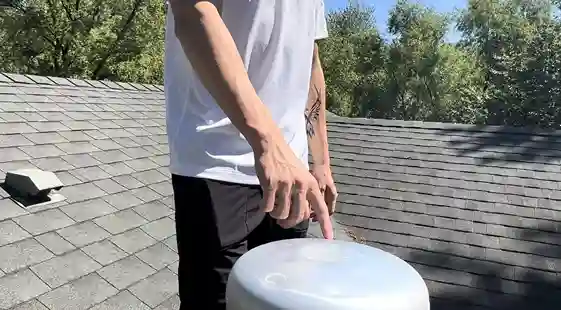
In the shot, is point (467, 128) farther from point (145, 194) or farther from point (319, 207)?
point (319, 207)

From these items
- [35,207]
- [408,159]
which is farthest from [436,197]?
[35,207]

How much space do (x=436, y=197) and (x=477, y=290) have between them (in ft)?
3.62

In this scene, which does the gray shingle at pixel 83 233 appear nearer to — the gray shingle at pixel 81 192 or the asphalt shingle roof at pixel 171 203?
the asphalt shingle roof at pixel 171 203

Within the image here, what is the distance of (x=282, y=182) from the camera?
0.75 meters

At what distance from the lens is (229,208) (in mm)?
937

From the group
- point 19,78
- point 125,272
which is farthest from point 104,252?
point 19,78

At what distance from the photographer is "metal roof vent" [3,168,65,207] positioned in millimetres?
2512

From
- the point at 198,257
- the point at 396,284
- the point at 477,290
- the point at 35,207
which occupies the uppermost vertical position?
the point at 396,284

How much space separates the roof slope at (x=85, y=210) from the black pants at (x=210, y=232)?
1205mm

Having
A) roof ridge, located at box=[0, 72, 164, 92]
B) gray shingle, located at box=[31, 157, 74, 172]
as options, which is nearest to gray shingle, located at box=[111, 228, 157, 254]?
gray shingle, located at box=[31, 157, 74, 172]

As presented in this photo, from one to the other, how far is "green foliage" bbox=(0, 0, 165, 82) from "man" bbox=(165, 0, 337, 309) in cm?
1524

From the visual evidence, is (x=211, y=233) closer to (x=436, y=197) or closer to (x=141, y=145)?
(x=141, y=145)

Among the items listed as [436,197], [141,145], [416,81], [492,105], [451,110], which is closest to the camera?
[141,145]

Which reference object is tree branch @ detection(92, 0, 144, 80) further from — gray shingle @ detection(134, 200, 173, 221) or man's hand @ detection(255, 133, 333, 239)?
man's hand @ detection(255, 133, 333, 239)
